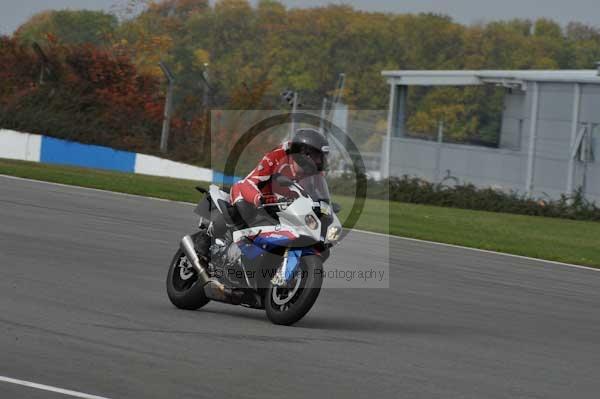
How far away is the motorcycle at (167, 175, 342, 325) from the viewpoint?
29.2 ft

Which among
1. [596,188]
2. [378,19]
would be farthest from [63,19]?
[596,188]

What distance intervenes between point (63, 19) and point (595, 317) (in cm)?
10682

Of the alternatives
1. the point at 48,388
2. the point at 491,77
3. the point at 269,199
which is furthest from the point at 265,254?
the point at 491,77

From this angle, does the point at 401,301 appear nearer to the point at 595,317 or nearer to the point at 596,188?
the point at 595,317

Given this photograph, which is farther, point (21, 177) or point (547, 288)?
point (21, 177)

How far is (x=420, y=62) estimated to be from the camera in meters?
102

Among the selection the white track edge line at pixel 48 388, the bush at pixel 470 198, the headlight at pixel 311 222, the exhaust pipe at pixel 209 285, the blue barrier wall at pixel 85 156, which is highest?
the blue barrier wall at pixel 85 156

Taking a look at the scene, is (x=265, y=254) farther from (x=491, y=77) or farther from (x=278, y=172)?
(x=491, y=77)

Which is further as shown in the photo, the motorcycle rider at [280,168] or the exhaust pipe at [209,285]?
the exhaust pipe at [209,285]

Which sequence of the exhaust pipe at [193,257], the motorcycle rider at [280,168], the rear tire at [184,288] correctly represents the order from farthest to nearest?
the rear tire at [184,288]
the exhaust pipe at [193,257]
the motorcycle rider at [280,168]

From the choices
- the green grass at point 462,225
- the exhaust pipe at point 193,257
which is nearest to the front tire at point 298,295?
the exhaust pipe at point 193,257

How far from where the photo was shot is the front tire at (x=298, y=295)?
876 cm

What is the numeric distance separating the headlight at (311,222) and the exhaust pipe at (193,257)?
126 centimetres

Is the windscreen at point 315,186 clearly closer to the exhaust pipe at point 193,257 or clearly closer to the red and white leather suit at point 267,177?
the red and white leather suit at point 267,177
